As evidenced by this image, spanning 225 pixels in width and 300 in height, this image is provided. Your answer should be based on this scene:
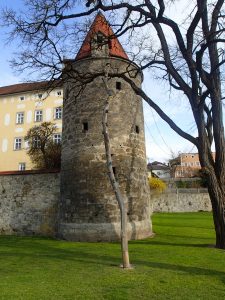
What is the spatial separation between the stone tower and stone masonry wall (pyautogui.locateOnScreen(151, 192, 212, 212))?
→ 22205 mm

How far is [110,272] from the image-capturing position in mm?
7762

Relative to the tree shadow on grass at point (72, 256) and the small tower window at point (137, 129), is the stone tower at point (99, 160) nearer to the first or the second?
the small tower window at point (137, 129)

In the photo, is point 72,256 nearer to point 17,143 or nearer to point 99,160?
point 99,160

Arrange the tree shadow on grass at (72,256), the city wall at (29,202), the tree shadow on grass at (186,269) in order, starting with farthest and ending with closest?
the city wall at (29,202) → the tree shadow on grass at (72,256) → the tree shadow on grass at (186,269)

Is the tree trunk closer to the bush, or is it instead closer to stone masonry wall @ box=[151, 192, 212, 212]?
stone masonry wall @ box=[151, 192, 212, 212]

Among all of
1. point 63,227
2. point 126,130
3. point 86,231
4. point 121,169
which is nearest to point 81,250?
point 86,231

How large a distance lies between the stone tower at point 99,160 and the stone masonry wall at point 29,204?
1376 mm

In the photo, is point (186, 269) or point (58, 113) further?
point (58, 113)

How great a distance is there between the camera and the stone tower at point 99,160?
13.7 metres

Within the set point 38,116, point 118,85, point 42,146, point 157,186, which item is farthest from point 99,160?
point 38,116

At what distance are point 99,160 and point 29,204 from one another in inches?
190

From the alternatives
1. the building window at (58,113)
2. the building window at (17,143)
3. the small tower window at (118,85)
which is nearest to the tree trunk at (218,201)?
the small tower window at (118,85)

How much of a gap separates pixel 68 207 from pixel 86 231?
54.1 inches

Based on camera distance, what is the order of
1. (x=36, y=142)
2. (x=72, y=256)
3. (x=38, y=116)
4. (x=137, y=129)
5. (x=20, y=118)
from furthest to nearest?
(x=20, y=118) < (x=38, y=116) < (x=36, y=142) < (x=137, y=129) < (x=72, y=256)
